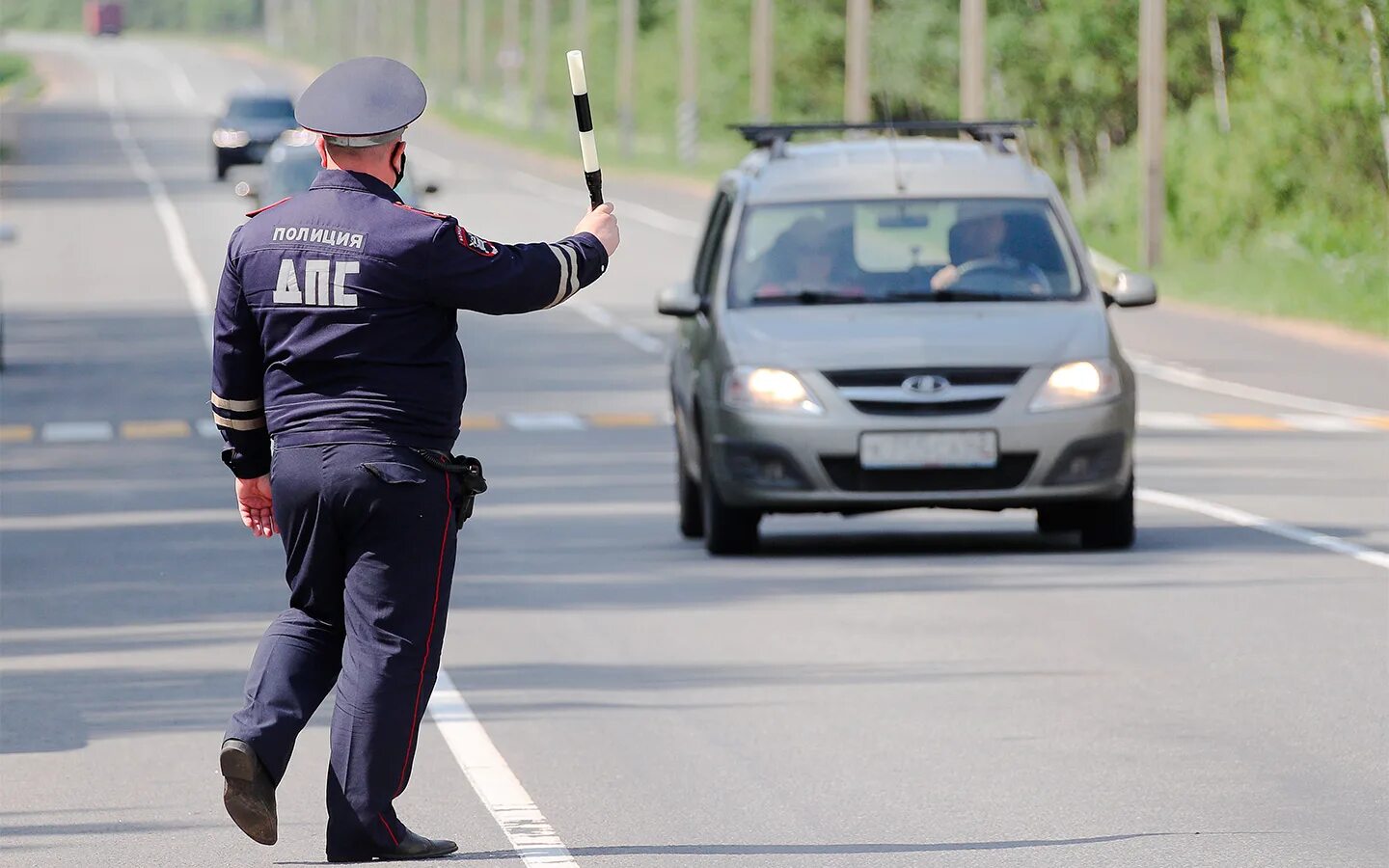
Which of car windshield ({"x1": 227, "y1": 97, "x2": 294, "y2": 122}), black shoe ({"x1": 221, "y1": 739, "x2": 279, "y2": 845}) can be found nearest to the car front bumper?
black shoe ({"x1": 221, "y1": 739, "x2": 279, "y2": 845})

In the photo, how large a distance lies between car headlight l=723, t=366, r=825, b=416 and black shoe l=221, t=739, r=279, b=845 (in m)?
6.60

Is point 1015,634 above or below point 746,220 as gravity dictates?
below

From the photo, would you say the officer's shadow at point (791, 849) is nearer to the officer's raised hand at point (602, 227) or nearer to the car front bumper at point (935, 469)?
the officer's raised hand at point (602, 227)

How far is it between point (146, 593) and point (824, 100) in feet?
223

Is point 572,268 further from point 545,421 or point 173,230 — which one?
point 173,230

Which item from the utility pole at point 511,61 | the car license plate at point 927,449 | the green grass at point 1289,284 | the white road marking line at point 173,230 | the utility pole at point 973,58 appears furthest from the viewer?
the utility pole at point 511,61

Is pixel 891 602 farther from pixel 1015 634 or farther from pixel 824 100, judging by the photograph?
pixel 824 100

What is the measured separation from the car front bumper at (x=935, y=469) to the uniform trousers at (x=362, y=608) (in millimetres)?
6257

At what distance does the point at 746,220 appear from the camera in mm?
14086

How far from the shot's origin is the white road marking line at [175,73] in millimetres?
114188

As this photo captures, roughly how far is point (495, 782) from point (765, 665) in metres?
2.25

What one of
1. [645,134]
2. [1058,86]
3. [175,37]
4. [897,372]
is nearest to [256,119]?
[1058,86]

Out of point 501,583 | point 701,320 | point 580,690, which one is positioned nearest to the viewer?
point 580,690

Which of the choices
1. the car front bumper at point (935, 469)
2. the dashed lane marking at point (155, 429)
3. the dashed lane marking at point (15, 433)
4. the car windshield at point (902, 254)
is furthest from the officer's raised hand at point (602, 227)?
the dashed lane marking at point (15, 433)
